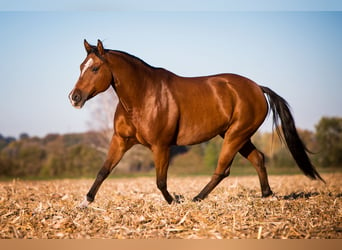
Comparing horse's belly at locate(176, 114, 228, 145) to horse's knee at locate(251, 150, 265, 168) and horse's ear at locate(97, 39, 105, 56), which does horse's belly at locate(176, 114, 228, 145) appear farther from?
horse's ear at locate(97, 39, 105, 56)

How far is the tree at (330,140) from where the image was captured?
22172 millimetres

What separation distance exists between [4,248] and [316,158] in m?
21.2

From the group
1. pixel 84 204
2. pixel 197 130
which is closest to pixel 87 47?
pixel 197 130

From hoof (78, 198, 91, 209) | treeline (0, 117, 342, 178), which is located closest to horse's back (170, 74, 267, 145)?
hoof (78, 198, 91, 209)

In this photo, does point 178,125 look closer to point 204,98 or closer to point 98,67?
point 204,98

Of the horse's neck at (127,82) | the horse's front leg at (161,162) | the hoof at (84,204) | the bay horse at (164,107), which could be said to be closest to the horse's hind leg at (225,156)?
the bay horse at (164,107)

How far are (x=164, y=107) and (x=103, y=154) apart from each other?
20689 mm

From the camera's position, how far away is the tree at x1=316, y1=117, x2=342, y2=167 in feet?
72.7

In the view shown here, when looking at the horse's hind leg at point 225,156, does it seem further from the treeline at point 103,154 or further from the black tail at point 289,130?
the treeline at point 103,154

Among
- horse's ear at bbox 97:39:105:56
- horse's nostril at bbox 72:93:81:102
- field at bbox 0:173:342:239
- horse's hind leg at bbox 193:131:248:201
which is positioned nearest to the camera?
field at bbox 0:173:342:239

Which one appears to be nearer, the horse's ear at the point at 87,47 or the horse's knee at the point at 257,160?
the horse's ear at the point at 87,47

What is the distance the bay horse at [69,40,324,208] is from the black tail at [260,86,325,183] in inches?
13.1

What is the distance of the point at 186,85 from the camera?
633 centimetres

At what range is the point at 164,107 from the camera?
5.95m
